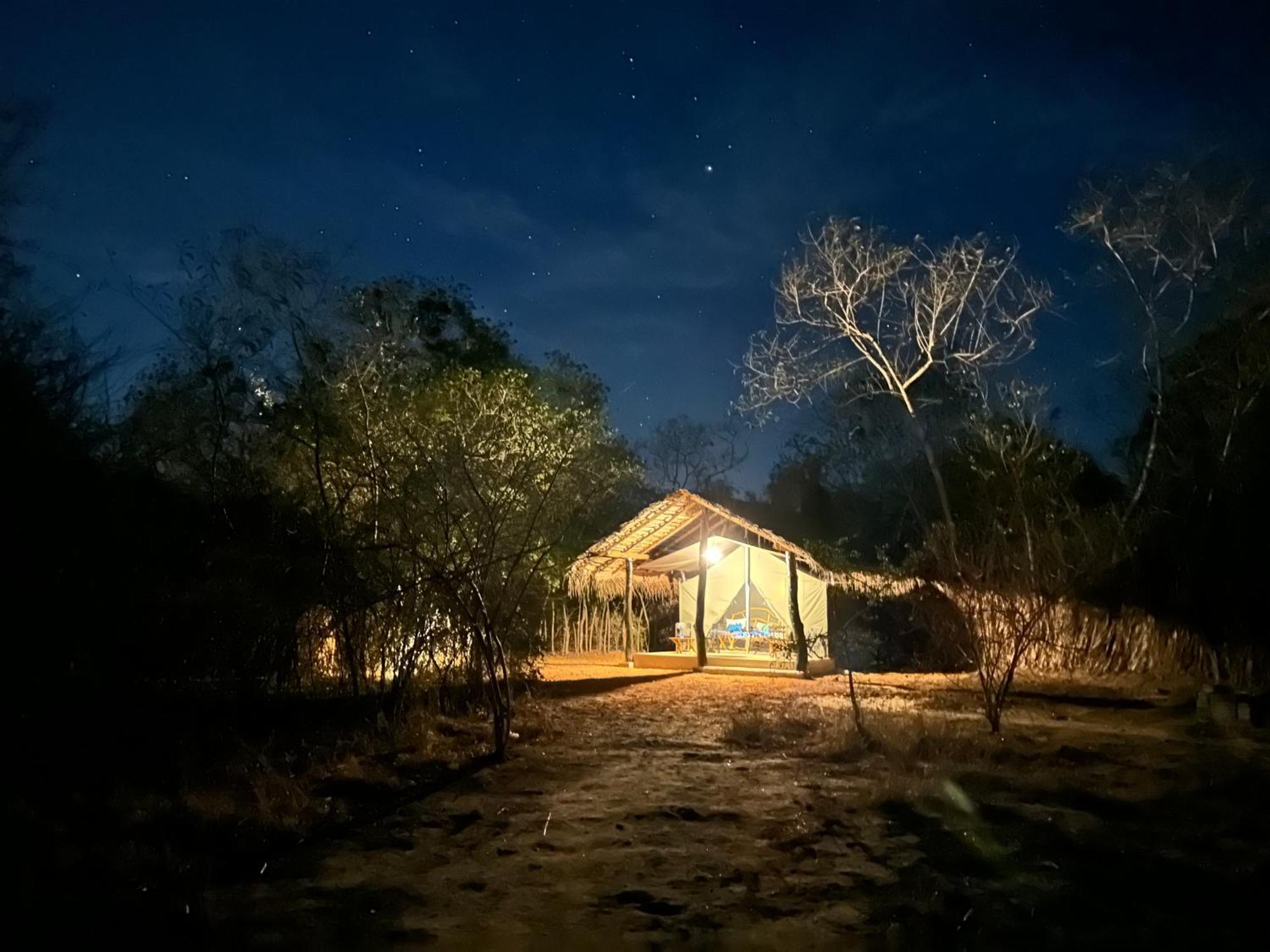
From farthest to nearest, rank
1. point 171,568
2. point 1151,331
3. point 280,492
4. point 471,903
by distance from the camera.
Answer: point 1151,331 < point 280,492 < point 171,568 < point 471,903

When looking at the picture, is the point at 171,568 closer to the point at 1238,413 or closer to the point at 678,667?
the point at 678,667

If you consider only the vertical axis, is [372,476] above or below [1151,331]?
below

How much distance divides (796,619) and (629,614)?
467 cm

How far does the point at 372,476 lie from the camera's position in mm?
9859

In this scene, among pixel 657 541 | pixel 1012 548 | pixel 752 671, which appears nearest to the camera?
pixel 1012 548

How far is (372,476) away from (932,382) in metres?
21.9

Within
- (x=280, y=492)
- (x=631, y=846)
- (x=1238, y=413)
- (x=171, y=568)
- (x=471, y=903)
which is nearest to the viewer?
(x=471, y=903)

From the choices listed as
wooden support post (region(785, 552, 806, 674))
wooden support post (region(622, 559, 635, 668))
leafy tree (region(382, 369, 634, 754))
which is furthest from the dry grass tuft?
wooden support post (region(622, 559, 635, 668))

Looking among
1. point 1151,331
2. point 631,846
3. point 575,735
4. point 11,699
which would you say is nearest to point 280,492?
point 11,699

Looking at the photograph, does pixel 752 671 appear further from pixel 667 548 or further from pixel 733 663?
pixel 667 548

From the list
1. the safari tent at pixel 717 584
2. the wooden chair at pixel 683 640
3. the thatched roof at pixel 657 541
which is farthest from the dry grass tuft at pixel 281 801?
the wooden chair at pixel 683 640

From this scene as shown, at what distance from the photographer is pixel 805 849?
6.02m

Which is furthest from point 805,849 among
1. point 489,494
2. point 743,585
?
point 743,585

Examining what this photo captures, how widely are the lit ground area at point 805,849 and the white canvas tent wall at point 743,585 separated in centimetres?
932
